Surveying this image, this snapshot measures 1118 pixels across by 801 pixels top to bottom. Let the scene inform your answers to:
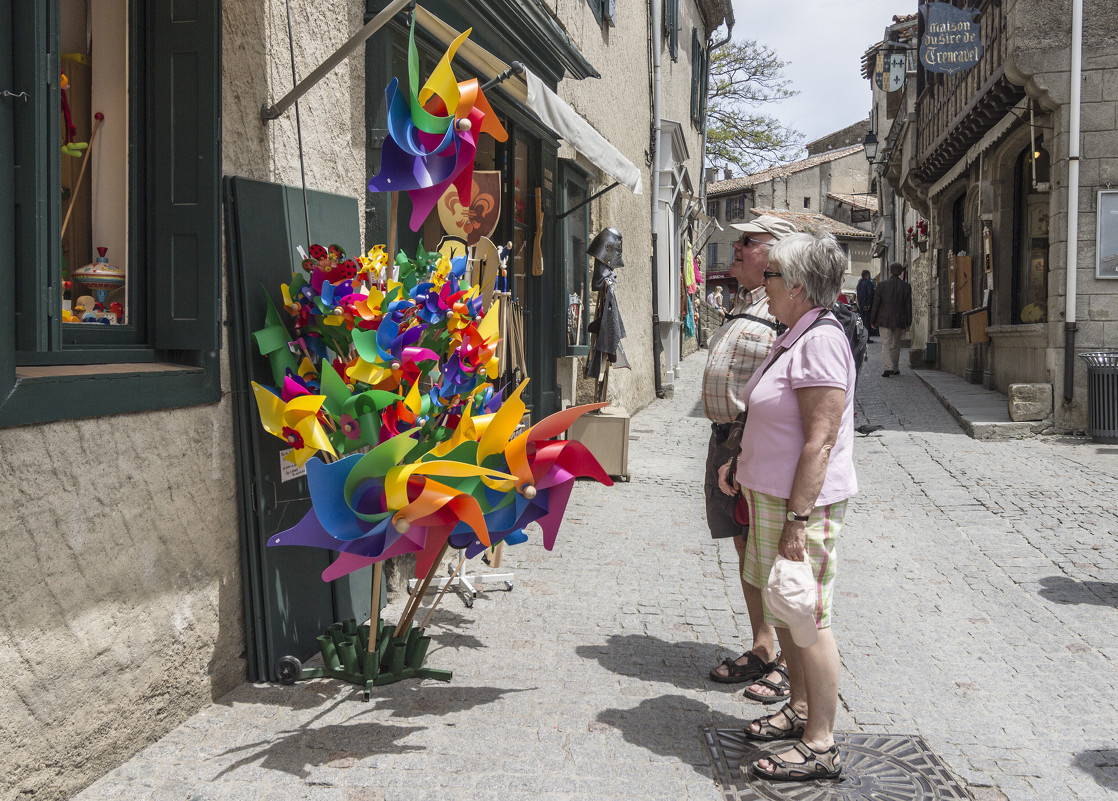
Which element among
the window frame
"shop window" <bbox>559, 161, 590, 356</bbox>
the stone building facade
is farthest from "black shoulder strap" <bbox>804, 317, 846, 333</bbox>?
the stone building facade

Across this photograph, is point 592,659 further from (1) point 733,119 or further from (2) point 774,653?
(1) point 733,119

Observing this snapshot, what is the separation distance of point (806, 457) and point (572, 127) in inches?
128

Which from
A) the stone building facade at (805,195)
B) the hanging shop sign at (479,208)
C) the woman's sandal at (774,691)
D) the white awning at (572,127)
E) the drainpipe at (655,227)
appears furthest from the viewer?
the stone building facade at (805,195)

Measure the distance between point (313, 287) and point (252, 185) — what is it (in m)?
0.46

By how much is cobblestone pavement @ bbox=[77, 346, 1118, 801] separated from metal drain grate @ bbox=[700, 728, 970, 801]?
7 cm

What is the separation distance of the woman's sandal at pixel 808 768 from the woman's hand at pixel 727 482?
2.96ft

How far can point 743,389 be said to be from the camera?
356cm

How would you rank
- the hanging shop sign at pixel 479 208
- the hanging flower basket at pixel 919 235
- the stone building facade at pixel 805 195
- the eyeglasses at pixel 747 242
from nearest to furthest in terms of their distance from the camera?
the eyeglasses at pixel 747 242, the hanging shop sign at pixel 479 208, the hanging flower basket at pixel 919 235, the stone building facade at pixel 805 195

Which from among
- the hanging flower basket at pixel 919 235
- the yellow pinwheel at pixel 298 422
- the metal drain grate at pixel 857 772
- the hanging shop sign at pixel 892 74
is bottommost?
the metal drain grate at pixel 857 772

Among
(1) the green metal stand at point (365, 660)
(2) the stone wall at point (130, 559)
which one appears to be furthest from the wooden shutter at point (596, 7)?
(1) the green metal stand at point (365, 660)

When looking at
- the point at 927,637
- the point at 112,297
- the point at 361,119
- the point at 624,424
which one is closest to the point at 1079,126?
the point at 624,424

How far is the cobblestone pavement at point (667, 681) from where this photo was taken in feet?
9.46

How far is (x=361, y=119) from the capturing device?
4430 mm

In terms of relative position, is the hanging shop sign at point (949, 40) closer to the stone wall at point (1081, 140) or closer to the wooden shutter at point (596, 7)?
the stone wall at point (1081, 140)
